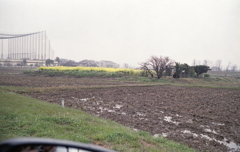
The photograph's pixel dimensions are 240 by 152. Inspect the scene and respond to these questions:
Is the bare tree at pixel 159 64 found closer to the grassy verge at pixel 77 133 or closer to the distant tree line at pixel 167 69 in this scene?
the distant tree line at pixel 167 69

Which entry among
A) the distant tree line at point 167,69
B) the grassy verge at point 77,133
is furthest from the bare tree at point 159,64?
the grassy verge at point 77,133

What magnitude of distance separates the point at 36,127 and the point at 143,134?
10.8 ft

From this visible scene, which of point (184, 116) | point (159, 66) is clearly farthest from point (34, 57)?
point (184, 116)

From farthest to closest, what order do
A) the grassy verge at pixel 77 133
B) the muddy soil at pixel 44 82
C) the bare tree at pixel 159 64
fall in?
the bare tree at pixel 159 64, the muddy soil at pixel 44 82, the grassy verge at pixel 77 133

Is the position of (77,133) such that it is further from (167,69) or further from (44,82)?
(167,69)

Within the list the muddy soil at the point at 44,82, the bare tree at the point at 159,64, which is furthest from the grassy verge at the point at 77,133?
the bare tree at the point at 159,64

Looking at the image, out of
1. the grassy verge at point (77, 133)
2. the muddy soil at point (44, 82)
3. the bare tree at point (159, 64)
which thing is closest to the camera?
the grassy verge at point (77, 133)

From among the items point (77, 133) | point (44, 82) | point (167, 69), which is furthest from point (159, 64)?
point (77, 133)

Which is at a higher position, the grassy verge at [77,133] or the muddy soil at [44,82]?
the grassy verge at [77,133]

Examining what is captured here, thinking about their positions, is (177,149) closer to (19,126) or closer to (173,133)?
(173,133)

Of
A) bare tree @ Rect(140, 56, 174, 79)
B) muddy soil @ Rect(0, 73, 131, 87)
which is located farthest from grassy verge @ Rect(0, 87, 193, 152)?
bare tree @ Rect(140, 56, 174, 79)

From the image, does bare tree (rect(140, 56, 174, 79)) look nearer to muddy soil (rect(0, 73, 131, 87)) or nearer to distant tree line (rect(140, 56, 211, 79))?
distant tree line (rect(140, 56, 211, 79))

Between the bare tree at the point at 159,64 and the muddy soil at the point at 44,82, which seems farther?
the bare tree at the point at 159,64

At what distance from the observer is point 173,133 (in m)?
7.08
